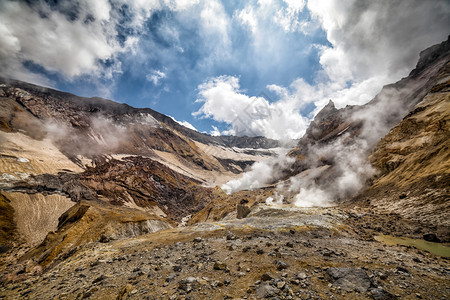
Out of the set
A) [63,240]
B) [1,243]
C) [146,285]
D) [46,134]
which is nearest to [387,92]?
[146,285]

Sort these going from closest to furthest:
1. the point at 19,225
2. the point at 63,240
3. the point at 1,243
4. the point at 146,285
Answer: the point at 146,285 → the point at 63,240 → the point at 1,243 → the point at 19,225

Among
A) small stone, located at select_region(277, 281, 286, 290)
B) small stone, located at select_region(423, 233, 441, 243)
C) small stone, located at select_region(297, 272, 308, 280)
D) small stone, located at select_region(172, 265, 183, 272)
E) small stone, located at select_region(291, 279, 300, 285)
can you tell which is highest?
small stone, located at select_region(423, 233, 441, 243)

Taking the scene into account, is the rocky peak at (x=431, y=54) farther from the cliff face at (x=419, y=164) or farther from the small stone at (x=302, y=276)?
the small stone at (x=302, y=276)

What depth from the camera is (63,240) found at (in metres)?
17.8

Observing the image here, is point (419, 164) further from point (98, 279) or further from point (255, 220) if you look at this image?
point (98, 279)

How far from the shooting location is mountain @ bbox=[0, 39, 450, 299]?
6953 millimetres

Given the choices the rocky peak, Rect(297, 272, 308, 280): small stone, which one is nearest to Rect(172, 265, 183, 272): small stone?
Rect(297, 272, 308, 280): small stone

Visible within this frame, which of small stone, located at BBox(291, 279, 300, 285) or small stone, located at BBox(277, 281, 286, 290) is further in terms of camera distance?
small stone, located at BBox(291, 279, 300, 285)

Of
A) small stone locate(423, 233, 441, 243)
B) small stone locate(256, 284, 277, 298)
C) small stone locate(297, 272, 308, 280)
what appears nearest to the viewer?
small stone locate(256, 284, 277, 298)

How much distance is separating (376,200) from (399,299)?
92.4 feet

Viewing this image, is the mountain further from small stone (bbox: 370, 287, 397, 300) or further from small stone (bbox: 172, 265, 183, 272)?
small stone (bbox: 172, 265, 183, 272)

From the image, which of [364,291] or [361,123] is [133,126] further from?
[364,291]

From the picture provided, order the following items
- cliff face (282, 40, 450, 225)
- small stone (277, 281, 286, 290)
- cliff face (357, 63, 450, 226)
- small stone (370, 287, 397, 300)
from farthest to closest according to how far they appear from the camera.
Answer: cliff face (282, 40, 450, 225) → cliff face (357, 63, 450, 226) → small stone (277, 281, 286, 290) → small stone (370, 287, 397, 300)

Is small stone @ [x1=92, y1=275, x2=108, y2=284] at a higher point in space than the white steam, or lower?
lower
